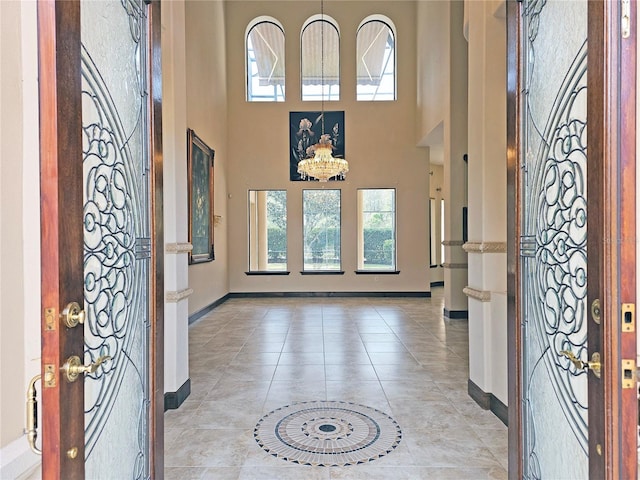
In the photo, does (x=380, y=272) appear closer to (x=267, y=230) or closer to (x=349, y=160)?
(x=349, y=160)

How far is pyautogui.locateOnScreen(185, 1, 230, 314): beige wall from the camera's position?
607cm

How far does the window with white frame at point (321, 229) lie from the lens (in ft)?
29.0

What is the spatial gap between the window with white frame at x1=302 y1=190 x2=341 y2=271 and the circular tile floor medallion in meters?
5.92

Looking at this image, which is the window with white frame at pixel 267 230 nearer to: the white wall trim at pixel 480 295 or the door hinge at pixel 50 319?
the white wall trim at pixel 480 295

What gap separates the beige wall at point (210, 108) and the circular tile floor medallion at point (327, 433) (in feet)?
12.2

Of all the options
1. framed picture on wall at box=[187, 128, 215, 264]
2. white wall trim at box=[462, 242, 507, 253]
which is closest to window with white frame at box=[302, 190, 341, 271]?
framed picture on wall at box=[187, 128, 215, 264]

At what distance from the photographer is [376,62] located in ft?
28.9

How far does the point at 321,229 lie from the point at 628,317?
25.9ft

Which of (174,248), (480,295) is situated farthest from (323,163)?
(480,295)

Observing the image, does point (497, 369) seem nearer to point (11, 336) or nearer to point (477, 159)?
point (477, 159)

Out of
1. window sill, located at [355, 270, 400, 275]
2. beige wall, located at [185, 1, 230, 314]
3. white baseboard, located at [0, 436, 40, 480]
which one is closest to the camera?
white baseboard, located at [0, 436, 40, 480]

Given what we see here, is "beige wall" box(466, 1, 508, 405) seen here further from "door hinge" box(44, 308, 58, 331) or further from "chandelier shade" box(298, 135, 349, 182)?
"chandelier shade" box(298, 135, 349, 182)

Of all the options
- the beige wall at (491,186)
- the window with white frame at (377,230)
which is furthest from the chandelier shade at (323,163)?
the beige wall at (491,186)

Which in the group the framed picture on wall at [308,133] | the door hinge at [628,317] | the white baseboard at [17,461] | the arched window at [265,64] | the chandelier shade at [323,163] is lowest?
the white baseboard at [17,461]
